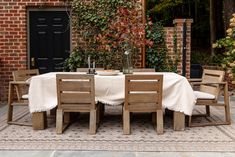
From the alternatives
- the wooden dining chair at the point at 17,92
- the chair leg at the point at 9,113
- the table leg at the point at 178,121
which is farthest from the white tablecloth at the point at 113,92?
the chair leg at the point at 9,113

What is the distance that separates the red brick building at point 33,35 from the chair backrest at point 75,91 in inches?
139

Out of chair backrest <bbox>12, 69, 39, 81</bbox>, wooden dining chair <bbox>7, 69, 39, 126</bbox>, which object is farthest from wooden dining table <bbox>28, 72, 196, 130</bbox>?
chair backrest <bbox>12, 69, 39, 81</bbox>

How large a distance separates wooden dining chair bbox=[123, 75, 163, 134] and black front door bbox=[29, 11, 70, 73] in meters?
3.84

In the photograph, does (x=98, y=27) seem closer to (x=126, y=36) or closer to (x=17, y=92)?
(x=126, y=36)

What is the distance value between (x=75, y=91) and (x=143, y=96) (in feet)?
3.33

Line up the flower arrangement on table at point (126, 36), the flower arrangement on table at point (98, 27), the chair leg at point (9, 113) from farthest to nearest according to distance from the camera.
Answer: the flower arrangement on table at point (98, 27) → the flower arrangement on table at point (126, 36) → the chair leg at point (9, 113)

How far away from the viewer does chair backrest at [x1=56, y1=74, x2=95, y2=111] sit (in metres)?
6.31

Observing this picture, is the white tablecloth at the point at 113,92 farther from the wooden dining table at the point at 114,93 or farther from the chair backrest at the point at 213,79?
the chair backrest at the point at 213,79

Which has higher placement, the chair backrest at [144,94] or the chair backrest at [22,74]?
the chair backrest at [22,74]

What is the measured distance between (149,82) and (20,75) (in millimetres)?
2460

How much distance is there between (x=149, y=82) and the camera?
20.8 feet

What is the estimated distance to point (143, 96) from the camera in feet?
20.9

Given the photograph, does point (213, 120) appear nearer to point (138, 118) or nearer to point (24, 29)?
point (138, 118)

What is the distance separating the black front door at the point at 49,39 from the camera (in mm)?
9758
